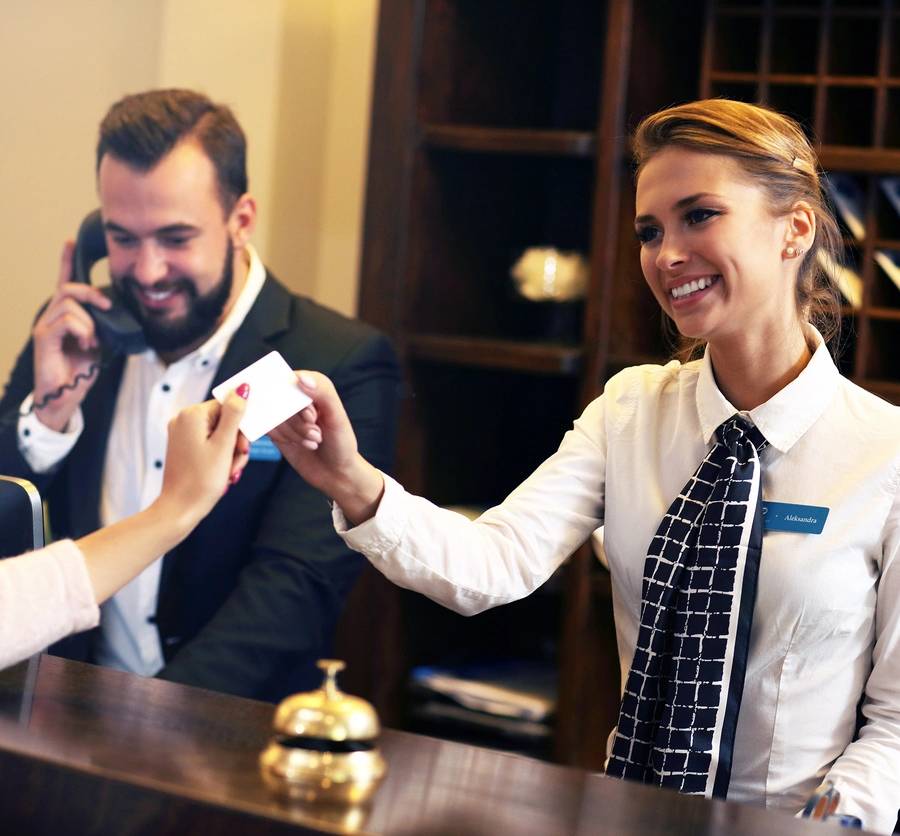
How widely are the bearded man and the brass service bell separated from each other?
1.55 metres

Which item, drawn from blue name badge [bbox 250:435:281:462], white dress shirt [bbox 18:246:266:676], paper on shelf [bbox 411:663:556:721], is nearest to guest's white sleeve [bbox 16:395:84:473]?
white dress shirt [bbox 18:246:266:676]

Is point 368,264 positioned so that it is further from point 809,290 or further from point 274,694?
point 809,290

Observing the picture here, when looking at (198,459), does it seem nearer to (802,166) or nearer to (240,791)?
(240,791)

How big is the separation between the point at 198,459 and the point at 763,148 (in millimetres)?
913

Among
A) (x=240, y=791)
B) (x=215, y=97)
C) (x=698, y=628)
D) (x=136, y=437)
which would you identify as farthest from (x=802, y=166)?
(x=215, y=97)

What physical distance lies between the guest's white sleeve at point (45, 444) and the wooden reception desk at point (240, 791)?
5.14 ft

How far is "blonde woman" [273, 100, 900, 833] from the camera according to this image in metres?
1.82

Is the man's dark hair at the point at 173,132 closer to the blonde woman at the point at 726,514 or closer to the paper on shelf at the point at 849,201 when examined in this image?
the blonde woman at the point at 726,514

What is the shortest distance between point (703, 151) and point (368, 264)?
1.56 meters

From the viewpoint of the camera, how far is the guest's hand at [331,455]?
184 cm

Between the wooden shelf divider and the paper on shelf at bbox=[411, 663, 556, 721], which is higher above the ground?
the wooden shelf divider

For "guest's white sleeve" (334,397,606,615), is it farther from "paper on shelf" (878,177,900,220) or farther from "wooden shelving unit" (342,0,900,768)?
"paper on shelf" (878,177,900,220)

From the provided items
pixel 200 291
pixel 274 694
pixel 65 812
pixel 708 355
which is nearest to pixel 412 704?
pixel 274 694

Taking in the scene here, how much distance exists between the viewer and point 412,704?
3486 millimetres
